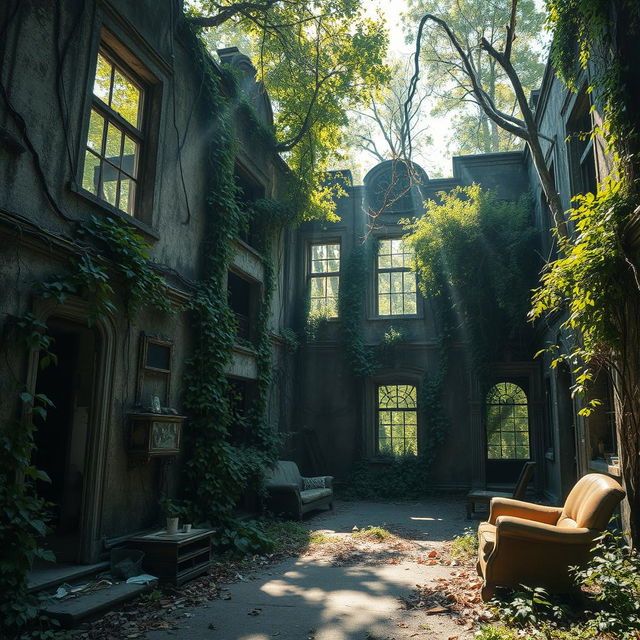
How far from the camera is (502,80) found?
19.3 m

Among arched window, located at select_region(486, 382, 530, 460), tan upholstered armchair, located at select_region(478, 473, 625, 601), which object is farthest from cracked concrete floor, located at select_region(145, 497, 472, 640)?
arched window, located at select_region(486, 382, 530, 460)

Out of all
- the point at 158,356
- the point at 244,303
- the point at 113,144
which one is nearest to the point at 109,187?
the point at 113,144

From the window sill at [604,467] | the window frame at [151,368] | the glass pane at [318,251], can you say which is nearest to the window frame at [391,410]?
the glass pane at [318,251]

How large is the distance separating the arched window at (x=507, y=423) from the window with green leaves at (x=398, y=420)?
1.74 meters

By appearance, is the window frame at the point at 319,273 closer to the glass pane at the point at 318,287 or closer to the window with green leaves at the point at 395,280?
the glass pane at the point at 318,287

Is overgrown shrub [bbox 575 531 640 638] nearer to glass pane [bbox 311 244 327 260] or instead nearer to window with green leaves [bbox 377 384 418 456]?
window with green leaves [bbox 377 384 418 456]

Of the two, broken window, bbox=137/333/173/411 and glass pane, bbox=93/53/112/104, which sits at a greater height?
glass pane, bbox=93/53/112/104

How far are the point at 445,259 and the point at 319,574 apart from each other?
8.08 m

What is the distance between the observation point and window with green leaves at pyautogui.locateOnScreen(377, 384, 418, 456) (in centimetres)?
1390

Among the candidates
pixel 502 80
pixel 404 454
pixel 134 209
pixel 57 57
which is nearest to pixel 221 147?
pixel 134 209

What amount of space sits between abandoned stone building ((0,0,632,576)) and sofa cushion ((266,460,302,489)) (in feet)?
4.60

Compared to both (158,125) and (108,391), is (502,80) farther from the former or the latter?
(108,391)

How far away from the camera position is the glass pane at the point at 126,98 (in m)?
7.20

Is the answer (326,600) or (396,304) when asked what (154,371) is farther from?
(396,304)
